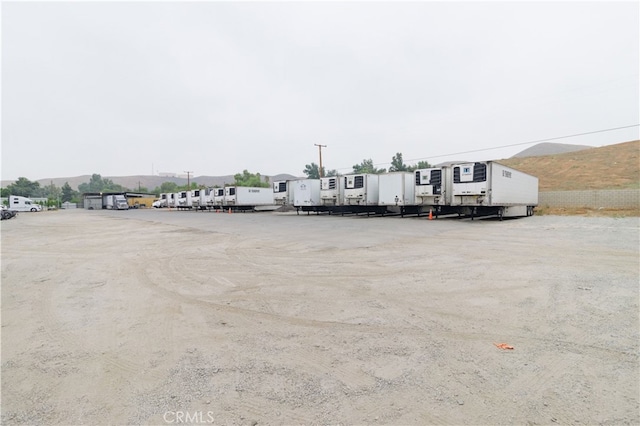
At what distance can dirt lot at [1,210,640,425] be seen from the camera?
7.50 feet

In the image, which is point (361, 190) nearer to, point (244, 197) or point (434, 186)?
point (434, 186)

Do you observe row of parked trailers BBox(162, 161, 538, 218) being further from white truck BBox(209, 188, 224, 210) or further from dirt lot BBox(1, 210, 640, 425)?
dirt lot BBox(1, 210, 640, 425)

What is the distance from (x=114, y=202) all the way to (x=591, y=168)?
7956 centimetres

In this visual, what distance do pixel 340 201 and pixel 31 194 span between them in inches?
4778

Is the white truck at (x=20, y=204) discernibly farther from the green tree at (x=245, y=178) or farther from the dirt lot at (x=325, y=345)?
the dirt lot at (x=325, y=345)

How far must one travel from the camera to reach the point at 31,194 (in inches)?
3917

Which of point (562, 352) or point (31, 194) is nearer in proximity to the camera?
point (562, 352)

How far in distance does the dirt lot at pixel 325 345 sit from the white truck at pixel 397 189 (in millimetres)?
15416

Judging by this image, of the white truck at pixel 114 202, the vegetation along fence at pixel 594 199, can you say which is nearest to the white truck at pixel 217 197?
the white truck at pixel 114 202

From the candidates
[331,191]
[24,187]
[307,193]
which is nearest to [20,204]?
[307,193]

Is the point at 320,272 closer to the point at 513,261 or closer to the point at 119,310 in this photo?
the point at 119,310

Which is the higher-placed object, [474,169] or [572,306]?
[474,169]

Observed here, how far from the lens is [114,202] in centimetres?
6231

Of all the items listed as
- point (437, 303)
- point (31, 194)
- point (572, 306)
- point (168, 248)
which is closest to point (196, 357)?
point (437, 303)
